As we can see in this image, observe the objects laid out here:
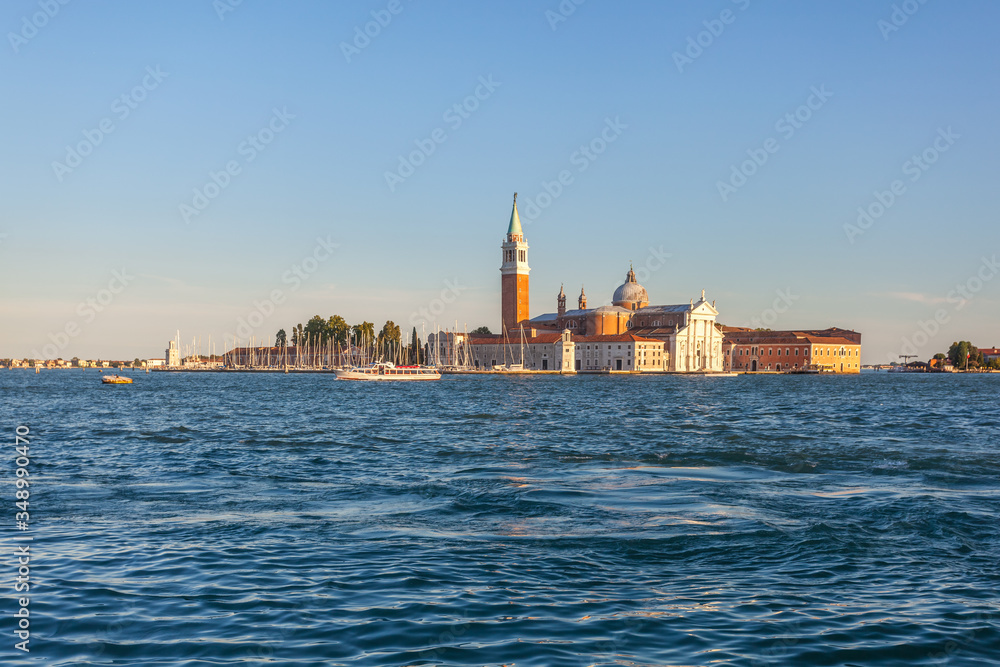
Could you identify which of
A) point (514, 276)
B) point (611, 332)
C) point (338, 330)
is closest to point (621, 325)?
point (611, 332)

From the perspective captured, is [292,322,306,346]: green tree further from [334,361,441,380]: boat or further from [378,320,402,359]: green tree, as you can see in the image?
[334,361,441,380]: boat

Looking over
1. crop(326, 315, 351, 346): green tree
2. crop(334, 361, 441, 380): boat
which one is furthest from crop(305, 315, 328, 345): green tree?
crop(334, 361, 441, 380): boat

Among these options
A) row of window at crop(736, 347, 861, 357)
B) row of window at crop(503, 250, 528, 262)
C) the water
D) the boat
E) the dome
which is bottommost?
the water

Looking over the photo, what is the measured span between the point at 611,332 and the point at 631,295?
37.4 feet

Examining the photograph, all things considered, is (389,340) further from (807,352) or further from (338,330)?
(807,352)

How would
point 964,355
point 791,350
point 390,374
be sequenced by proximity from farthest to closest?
point 964,355
point 791,350
point 390,374

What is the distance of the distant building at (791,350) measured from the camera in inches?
4882

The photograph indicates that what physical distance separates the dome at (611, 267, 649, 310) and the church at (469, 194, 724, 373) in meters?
0.20

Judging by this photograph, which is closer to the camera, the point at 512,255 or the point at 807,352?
the point at 512,255

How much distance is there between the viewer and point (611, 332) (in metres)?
116

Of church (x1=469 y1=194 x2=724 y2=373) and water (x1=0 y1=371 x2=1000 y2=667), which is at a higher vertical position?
church (x1=469 y1=194 x2=724 y2=373)

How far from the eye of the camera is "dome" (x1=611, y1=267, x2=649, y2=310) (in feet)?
410

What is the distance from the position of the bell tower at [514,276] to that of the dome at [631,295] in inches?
571

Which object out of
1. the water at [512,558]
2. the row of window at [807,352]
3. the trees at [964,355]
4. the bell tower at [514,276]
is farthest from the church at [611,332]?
the water at [512,558]
